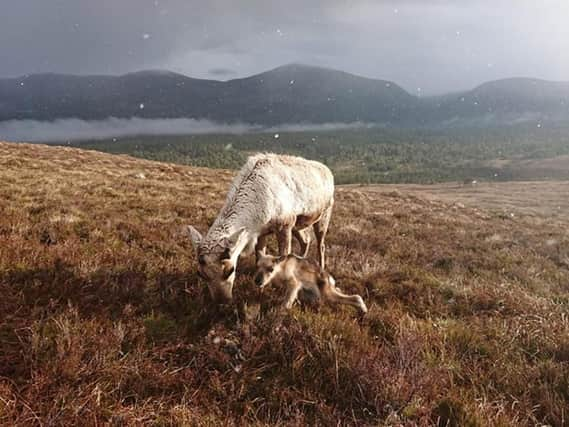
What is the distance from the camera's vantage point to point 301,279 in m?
5.38

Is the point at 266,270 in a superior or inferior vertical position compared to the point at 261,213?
inferior

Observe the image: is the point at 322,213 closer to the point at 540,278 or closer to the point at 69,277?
the point at 69,277

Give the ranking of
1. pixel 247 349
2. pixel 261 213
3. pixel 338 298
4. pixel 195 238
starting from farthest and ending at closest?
pixel 261 213 → pixel 195 238 → pixel 338 298 → pixel 247 349

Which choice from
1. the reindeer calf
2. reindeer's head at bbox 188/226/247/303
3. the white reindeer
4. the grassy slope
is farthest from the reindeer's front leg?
reindeer's head at bbox 188/226/247/303

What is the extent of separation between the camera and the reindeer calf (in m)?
5.09

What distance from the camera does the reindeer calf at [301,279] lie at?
16.7ft

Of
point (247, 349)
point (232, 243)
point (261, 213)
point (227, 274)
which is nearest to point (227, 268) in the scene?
point (227, 274)

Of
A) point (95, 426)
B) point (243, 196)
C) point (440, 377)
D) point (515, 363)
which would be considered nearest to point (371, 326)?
point (440, 377)

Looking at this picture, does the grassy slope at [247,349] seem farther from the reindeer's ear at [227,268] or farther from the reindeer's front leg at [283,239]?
the reindeer's front leg at [283,239]

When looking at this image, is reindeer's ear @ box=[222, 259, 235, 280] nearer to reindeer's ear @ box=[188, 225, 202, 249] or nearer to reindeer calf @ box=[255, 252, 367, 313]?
reindeer calf @ box=[255, 252, 367, 313]

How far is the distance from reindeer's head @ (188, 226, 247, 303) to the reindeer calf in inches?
16.8

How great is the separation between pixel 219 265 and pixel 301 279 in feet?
4.03

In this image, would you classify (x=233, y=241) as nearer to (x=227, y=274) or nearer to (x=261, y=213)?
(x=227, y=274)

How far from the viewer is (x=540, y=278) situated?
10.4m
